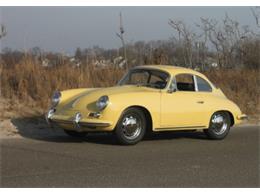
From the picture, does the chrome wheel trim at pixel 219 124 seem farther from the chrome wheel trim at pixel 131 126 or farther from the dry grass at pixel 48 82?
the dry grass at pixel 48 82

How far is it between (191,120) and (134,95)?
1.48m

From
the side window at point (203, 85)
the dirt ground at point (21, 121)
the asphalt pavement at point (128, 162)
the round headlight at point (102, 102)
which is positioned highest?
the side window at point (203, 85)

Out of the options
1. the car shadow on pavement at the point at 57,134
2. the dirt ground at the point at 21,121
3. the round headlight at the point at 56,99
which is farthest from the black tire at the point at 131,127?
Answer: the dirt ground at the point at 21,121

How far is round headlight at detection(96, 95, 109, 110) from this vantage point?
1019 cm

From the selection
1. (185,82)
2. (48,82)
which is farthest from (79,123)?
(48,82)

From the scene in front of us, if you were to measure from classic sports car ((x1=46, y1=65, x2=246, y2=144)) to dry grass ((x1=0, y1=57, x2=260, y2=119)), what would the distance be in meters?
3.62

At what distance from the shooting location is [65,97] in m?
11.2

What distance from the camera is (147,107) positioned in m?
10.6

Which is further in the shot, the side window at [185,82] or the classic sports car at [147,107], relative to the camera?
the side window at [185,82]

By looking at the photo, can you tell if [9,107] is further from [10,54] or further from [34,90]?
[10,54]

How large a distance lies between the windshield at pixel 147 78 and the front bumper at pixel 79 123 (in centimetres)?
167

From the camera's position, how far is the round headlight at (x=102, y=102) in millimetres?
10188

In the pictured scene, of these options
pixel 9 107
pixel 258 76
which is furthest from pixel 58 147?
Result: pixel 258 76

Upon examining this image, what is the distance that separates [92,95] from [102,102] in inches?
21.7
